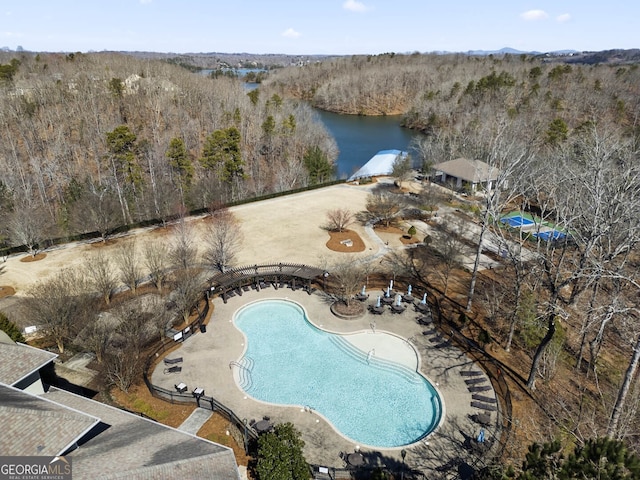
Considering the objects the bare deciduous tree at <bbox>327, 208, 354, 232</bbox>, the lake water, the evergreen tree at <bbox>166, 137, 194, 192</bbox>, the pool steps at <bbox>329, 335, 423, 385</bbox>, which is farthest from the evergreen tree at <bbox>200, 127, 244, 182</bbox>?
the pool steps at <bbox>329, 335, 423, 385</bbox>

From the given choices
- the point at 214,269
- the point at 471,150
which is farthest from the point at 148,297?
the point at 471,150

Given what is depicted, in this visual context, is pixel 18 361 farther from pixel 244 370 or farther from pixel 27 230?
pixel 27 230

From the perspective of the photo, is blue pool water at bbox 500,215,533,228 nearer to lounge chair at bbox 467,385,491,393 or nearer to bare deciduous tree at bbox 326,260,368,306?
bare deciduous tree at bbox 326,260,368,306

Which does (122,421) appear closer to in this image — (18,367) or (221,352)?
(18,367)

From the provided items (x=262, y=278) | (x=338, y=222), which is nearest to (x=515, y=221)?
(x=338, y=222)

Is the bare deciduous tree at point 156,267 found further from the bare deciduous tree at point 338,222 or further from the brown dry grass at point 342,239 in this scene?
the bare deciduous tree at point 338,222

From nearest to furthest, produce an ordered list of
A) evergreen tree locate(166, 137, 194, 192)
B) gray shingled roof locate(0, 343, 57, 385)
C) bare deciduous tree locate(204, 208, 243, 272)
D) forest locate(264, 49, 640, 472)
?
gray shingled roof locate(0, 343, 57, 385), forest locate(264, 49, 640, 472), bare deciduous tree locate(204, 208, 243, 272), evergreen tree locate(166, 137, 194, 192)
